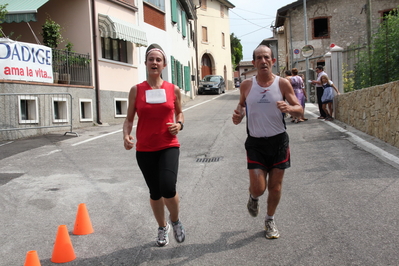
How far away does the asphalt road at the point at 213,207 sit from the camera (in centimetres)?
404

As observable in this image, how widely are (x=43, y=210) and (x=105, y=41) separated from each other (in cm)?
1393

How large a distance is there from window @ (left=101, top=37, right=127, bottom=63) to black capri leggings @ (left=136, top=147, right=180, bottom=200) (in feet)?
48.8

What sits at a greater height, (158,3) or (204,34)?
(204,34)

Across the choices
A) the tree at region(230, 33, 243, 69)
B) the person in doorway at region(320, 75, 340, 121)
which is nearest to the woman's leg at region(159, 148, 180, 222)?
the person in doorway at region(320, 75, 340, 121)

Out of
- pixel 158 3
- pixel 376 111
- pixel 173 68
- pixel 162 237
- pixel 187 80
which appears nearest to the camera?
pixel 162 237

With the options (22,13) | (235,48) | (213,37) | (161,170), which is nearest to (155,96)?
(161,170)

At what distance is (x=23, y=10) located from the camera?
1452 cm

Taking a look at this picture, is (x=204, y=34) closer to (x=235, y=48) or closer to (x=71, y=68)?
(x=235, y=48)

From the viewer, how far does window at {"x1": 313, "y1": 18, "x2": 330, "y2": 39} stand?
36.0m

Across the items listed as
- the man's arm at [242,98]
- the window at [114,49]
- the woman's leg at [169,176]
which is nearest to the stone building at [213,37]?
the window at [114,49]

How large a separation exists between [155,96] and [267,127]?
3.63ft

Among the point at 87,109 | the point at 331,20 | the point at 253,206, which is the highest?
the point at 331,20

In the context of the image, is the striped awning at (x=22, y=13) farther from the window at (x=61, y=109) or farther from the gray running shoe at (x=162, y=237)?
the gray running shoe at (x=162, y=237)

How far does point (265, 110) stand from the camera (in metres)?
4.34
